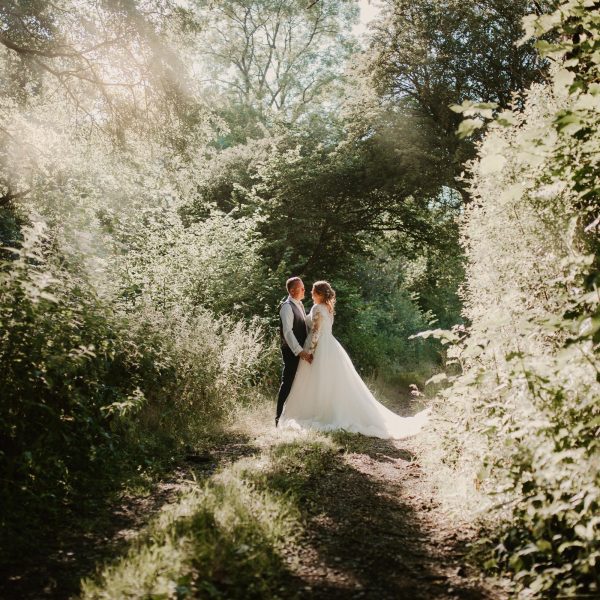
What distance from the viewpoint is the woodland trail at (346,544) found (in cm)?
284

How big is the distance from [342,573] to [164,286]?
7.70 m

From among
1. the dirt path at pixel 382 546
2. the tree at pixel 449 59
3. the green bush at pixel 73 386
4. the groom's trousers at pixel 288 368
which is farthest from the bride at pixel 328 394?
the tree at pixel 449 59

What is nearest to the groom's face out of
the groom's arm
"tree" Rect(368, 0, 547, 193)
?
the groom's arm

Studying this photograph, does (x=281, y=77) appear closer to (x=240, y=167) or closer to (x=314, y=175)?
(x=240, y=167)

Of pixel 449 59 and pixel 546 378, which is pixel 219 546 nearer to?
pixel 546 378

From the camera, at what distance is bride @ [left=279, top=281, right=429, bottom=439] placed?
7.95m

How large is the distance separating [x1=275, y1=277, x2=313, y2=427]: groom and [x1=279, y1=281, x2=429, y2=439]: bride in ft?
0.49

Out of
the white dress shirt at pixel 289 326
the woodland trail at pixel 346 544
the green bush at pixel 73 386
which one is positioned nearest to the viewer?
the woodland trail at pixel 346 544

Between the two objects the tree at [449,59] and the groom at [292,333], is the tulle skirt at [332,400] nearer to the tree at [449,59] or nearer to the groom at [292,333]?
the groom at [292,333]

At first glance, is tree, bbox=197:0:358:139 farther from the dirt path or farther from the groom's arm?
the dirt path

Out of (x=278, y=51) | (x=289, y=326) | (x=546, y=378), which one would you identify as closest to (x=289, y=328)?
(x=289, y=326)

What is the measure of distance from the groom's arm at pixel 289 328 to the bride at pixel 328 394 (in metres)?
0.35

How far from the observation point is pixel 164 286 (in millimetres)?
9883

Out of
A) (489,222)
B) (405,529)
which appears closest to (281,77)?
(489,222)
